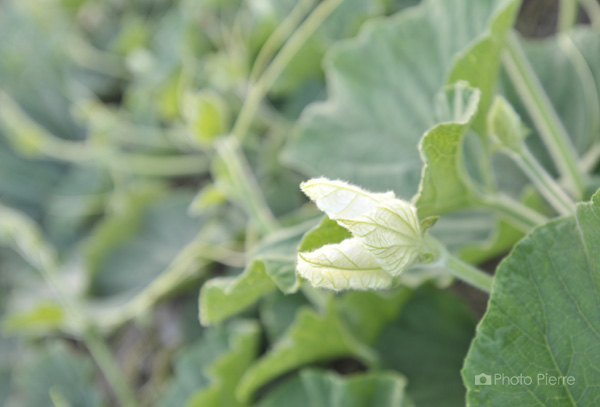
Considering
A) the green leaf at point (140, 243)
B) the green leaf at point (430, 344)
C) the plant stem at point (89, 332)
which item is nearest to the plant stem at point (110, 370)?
the plant stem at point (89, 332)

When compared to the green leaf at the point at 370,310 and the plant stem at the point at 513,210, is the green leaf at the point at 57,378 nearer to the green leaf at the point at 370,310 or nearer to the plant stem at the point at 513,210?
the green leaf at the point at 370,310

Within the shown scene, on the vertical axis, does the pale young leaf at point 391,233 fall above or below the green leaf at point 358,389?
above

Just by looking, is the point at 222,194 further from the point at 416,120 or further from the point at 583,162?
the point at 583,162

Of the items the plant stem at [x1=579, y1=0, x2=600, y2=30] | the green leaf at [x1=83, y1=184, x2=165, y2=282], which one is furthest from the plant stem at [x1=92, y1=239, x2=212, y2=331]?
the plant stem at [x1=579, y1=0, x2=600, y2=30]

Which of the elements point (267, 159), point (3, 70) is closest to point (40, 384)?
point (267, 159)

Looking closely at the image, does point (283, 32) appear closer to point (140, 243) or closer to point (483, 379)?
point (140, 243)

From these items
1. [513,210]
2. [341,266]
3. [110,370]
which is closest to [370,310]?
[513,210]
